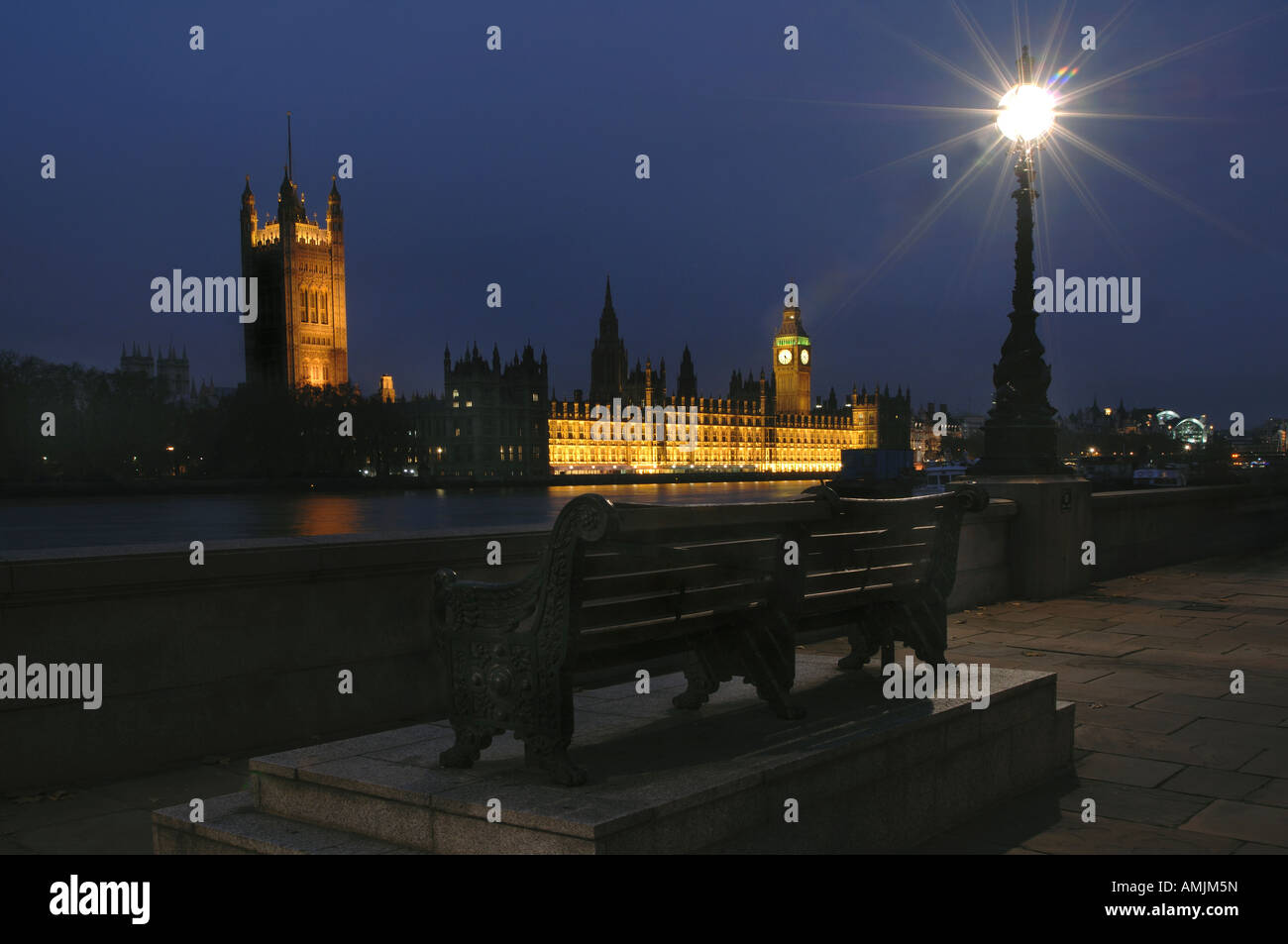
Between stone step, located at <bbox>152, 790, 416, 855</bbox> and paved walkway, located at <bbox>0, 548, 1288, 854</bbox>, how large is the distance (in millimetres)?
524

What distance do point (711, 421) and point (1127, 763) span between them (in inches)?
6555

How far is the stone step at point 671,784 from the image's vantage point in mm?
3164

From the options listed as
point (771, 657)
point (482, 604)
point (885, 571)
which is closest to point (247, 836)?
point (482, 604)

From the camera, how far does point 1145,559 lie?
1443 cm

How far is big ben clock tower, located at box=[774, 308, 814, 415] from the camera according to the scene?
18800 cm

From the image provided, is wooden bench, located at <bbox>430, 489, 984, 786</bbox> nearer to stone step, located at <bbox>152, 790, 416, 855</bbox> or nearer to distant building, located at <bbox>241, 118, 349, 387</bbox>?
stone step, located at <bbox>152, 790, 416, 855</bbox>

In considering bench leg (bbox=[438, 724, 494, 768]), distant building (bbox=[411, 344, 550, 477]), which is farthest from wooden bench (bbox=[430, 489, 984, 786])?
distant building (bbox=[411, 344, 550, 477])

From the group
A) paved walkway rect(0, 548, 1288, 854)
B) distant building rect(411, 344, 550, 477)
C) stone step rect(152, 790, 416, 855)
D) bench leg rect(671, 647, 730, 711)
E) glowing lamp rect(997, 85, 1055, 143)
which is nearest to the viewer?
stone step rect(152, 790, 416, 855)

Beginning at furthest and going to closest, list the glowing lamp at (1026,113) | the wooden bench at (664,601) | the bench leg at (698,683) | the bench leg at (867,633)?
the glowing lamp at (1026,113) < the bench leg at (867,633) < the bench leg at (698,683) < the wooden bench at (664,601)

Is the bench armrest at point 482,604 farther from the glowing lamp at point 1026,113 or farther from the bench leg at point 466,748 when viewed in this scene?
the glowing lamp at point 1026,113

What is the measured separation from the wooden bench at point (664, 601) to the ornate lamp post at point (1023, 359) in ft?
30.7

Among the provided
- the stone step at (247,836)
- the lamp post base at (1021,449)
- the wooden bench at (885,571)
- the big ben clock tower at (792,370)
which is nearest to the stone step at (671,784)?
the stone step at (247,836)
